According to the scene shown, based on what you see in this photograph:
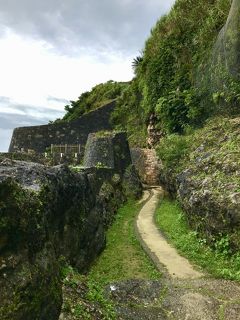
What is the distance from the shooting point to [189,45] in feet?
78.5

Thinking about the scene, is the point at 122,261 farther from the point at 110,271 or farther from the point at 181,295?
the point at 181,295

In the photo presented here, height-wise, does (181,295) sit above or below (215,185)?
below

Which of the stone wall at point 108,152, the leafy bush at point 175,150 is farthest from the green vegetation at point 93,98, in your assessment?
the leafy bush at point 175,150

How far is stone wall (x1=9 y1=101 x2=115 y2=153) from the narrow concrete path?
15433mm

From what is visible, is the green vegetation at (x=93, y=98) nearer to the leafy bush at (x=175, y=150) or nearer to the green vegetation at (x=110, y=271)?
the leafy bush at (x=175, y=150)

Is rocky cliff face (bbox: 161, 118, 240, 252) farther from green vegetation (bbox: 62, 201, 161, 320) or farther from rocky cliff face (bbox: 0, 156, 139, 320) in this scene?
rocky cliff face (bbox: 0, 156, 139, 320)

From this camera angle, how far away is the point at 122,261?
34.8 feet

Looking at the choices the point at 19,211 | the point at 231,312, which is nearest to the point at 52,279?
the point at 19,211

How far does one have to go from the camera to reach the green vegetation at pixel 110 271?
22.0 ft

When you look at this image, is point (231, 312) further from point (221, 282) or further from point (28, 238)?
point (28, 238)

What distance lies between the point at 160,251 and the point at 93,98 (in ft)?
104

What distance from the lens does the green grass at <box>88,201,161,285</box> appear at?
373 inches

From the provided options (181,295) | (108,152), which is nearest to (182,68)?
(108,152)

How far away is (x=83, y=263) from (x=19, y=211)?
478cm
